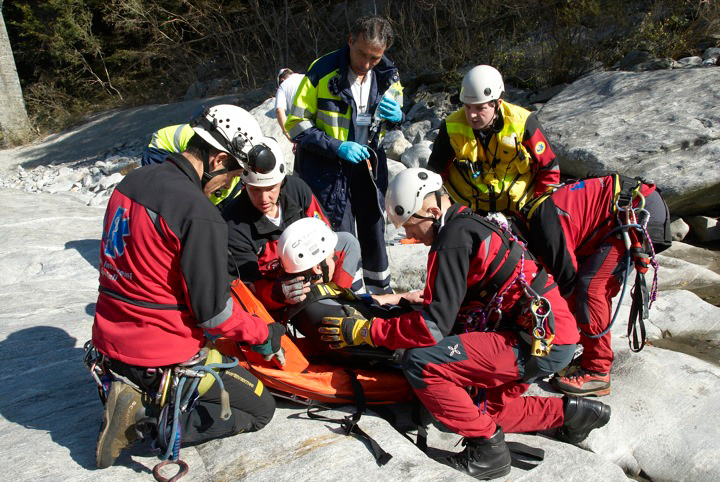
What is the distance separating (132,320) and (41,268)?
3.95 m

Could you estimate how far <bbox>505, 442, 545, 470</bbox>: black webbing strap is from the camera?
3338 millimetres

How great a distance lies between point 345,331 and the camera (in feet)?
11.2

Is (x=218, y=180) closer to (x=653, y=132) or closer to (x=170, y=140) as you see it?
(x=170, y=140)

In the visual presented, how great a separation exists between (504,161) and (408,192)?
1388 millimetres

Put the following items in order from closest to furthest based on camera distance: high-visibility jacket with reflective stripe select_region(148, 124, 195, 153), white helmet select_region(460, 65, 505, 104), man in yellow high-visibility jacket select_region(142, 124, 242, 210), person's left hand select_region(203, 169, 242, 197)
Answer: person's left hand select_region(203, 169, 242, 197) → white helmet select_region(460, 65, 505, 104) → man in yellow high-visibility jacket select_region(142, 124, 242, 210) → high-visibility jacket with reflective stripe select_region(148, 124, 195, 153)

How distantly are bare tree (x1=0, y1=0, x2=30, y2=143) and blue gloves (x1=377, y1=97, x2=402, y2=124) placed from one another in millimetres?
17024

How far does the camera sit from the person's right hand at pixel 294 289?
148 inches

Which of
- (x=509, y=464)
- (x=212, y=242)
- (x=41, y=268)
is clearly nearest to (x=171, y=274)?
(x=212, y=242)

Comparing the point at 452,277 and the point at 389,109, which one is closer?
the point at 452,277

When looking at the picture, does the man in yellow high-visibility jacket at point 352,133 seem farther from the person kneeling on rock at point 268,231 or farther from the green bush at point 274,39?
the green bush at point 274,39

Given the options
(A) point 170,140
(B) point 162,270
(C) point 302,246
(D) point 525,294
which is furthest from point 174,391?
(A) point 170,140

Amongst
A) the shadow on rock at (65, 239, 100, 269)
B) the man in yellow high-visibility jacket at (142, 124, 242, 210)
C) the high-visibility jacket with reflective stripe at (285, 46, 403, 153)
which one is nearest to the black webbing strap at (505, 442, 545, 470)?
the high-visibility jacket with reflective stripe at (285, 46, 403, 153)

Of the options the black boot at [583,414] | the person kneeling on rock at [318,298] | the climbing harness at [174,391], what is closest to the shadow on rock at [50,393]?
the climbing harness at [174,391]

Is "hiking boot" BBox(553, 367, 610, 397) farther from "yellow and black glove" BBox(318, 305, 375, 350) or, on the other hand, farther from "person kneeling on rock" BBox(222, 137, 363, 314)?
"person kneeling on rock" BBox(222, 137, 363, 314)
